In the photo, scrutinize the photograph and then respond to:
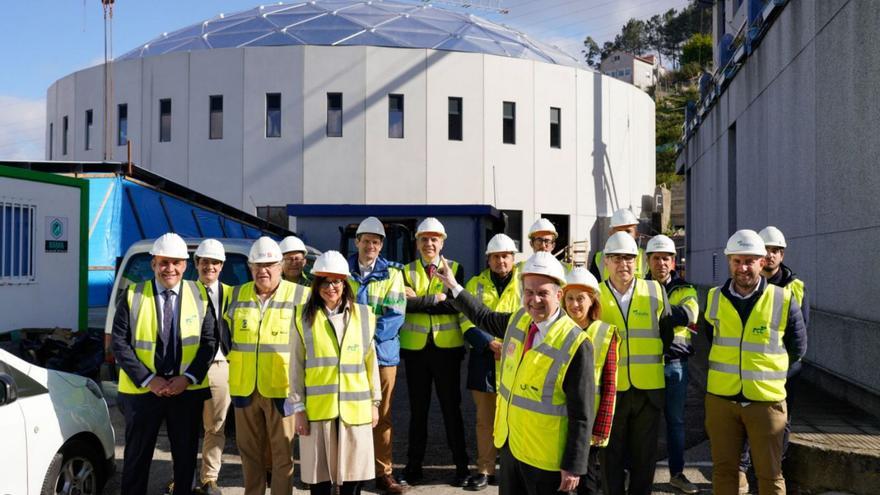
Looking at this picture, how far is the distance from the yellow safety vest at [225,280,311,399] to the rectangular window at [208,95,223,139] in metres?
25.9

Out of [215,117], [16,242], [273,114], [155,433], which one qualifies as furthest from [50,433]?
[215,117]

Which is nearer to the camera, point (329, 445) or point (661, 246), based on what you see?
point (329, 445)

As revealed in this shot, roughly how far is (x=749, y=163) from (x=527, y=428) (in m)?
12.7

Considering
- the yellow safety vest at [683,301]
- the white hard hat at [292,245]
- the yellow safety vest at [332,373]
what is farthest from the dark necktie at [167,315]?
the yellow safety vest at [683,301]

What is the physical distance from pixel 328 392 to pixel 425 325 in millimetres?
1586

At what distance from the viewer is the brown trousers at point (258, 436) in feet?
17.1

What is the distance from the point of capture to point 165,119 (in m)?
31.2

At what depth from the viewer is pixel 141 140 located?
31.3m

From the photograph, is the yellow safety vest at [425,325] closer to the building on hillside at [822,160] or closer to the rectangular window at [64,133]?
the building on hillside at [822,160]

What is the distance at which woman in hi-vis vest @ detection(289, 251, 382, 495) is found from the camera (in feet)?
16.0

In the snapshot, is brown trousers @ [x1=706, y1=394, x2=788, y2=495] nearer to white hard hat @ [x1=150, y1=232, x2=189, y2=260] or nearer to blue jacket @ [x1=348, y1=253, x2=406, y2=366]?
blue jacket @ [x1=348, y1=253, x2=406, y2=366]

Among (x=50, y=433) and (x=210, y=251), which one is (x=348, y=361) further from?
(x=50, y=433)

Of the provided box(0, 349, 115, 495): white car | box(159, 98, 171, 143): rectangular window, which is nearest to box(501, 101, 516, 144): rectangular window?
box(159, 98, 171, 143): rectangular window

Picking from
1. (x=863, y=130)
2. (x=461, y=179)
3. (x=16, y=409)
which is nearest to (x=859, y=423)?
(x=863, y=130)
